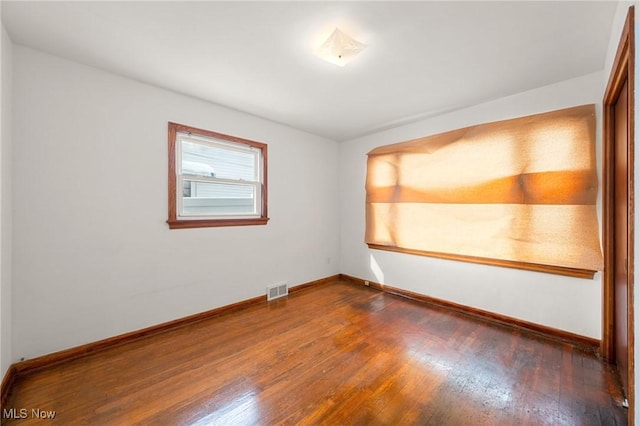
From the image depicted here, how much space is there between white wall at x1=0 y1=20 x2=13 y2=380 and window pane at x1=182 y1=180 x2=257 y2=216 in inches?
46.7

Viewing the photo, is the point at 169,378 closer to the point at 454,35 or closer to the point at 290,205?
the point at 290,205

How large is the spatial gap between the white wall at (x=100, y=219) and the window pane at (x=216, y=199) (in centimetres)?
23

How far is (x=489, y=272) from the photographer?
2752 millimetres

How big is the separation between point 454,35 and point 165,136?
2.67 meters

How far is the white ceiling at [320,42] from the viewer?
4.95 feet

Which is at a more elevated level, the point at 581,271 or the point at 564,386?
the point at 581,271

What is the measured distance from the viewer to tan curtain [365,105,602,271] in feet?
7.20

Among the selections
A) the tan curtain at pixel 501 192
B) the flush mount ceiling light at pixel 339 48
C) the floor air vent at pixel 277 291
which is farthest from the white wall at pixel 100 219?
the tan curtain at pixel 501 192

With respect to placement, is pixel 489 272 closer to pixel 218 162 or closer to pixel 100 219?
pixel 218 162

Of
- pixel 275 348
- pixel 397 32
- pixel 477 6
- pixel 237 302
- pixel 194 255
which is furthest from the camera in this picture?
pixel 237 302

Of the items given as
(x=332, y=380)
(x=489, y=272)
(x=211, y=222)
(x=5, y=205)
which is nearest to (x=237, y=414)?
(x=332, y=380)

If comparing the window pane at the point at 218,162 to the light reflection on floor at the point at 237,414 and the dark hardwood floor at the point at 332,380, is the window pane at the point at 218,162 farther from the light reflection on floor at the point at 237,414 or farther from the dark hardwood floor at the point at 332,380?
the light reflection on floor at the point at 237,414

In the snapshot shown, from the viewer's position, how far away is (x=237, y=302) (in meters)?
3.04

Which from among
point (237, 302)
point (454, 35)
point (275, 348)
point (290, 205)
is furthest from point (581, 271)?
point (237, 302)
